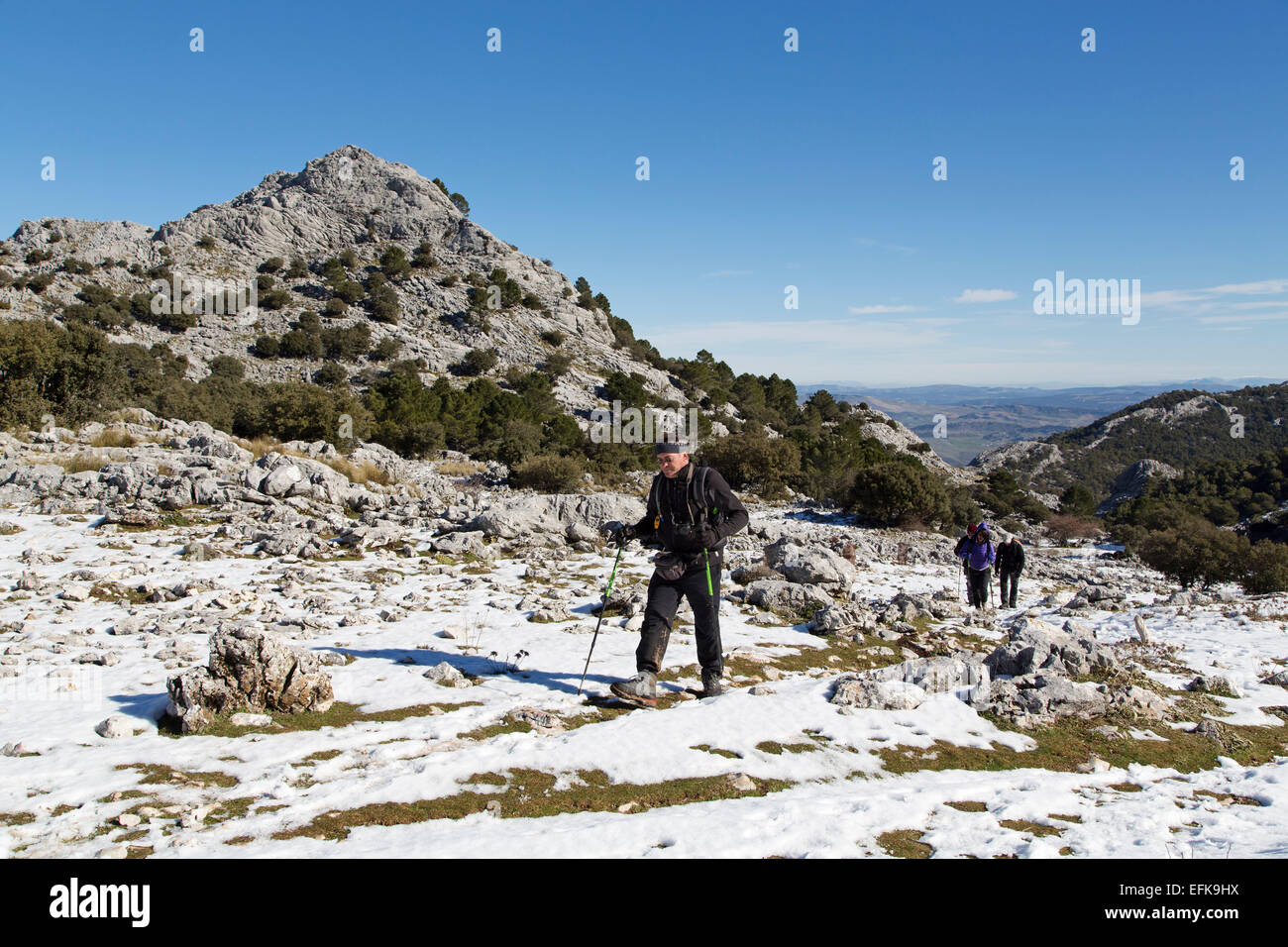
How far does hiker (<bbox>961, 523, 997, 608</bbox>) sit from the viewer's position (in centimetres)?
1269

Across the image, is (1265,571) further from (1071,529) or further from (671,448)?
(1071,529)

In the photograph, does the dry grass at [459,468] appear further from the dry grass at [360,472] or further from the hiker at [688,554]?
the hiker at [688,554]

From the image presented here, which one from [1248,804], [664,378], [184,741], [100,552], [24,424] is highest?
[664,378]

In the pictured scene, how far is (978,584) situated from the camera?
12781 millimetres

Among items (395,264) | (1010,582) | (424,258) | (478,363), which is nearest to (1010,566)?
(1010,582)

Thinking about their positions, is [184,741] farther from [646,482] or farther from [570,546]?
[646,482]

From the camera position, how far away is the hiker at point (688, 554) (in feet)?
21.0

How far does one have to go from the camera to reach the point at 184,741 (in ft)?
16.8

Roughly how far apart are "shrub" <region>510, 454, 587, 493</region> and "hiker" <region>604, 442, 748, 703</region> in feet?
57.6

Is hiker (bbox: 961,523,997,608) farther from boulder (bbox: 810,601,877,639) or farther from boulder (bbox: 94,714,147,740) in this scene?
boulder (bbox: 94,714,147,740)

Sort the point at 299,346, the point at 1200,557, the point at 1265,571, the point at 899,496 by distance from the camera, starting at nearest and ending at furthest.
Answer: the point at 1265,571
the point at 1200,557
the point at 899,496
the point at 299,346

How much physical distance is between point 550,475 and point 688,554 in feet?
59.7
